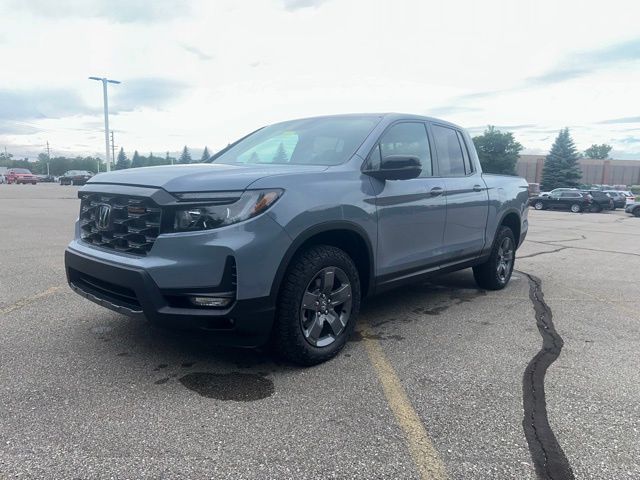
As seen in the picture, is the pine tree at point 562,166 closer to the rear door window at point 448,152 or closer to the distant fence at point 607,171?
the distant fence at point 607,171

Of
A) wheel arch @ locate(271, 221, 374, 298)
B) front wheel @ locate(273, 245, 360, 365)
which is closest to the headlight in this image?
wheel arch @ locate(271, 221, 374, 298)

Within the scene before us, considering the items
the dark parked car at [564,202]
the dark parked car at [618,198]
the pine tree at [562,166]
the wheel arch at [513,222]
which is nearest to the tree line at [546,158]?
the pine tree at [562,166]

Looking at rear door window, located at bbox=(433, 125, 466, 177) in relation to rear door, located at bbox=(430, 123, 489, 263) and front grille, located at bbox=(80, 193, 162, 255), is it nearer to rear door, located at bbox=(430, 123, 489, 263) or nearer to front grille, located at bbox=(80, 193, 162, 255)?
rear door, located at bbox=(430, 123, 489, 263)

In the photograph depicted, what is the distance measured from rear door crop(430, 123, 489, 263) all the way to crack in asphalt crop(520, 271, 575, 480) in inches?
43.1

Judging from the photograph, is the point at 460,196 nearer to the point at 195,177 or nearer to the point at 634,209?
the point at 195,177

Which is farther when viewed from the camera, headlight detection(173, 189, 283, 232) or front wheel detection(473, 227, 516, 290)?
front wheel detection(473, 227, 516, 290)

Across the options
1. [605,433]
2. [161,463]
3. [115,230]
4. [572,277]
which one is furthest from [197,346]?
[572,277]

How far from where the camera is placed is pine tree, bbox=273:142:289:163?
14.5 feet

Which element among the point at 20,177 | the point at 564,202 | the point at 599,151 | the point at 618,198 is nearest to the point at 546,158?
the point at 618,198

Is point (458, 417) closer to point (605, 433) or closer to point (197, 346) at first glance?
point (605, 433)

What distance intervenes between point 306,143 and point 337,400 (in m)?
2.35

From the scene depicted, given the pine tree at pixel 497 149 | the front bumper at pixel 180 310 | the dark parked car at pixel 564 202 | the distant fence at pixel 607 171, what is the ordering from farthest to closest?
the distant fence at pixel 607 171 → the pine tree at pixel 497 149 → the dark parked car at pixel 564 202 → the front bumper at pixel 180 310

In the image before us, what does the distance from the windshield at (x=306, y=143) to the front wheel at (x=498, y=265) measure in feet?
8.27

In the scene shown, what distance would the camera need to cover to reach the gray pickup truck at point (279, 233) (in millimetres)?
3129
